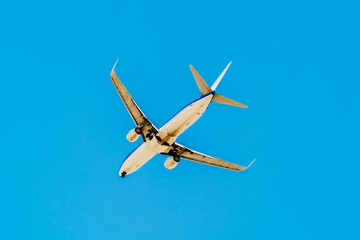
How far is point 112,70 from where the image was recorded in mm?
47156

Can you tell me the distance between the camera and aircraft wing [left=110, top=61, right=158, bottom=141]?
4844 centimetres

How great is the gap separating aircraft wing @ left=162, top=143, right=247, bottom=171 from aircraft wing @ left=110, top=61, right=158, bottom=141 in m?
4.10

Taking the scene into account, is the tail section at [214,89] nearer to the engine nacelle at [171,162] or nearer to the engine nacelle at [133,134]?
the engine nacelle at [133,134]

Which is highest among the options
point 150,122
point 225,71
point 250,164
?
point 150,122

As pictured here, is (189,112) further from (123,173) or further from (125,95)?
(123,173)

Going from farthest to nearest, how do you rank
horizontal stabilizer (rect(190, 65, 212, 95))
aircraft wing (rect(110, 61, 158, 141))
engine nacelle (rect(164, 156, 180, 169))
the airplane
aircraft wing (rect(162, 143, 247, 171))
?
aircraft wing (rect(162, 143, 247, 171)) → engine nacelle (rect(164, 156, 180, 169)) → aircraft wing (rect(110, 61, 158, 141)) → the airplane → horizontal stabilizer (rect(190, 65, 212, 95))

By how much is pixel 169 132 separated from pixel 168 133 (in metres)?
0.21

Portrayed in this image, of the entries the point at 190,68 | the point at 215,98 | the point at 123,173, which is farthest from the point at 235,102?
the point at 123,173

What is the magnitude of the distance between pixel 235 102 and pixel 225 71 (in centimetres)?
305

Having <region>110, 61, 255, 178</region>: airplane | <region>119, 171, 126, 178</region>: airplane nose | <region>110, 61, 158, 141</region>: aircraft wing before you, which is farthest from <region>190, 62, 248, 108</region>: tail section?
<region>119, 171, 126, 178</region>: airplane nose

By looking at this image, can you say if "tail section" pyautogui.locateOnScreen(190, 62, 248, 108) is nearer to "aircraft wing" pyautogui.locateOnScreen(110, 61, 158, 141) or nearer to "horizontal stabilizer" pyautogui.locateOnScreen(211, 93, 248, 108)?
"horizontal stabilizer" pyautogui.locateOnScreen(211, 93, 248, 108)

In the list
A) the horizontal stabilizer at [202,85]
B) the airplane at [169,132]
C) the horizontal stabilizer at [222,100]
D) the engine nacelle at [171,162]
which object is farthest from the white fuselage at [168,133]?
the engine nacelle at [171,162]

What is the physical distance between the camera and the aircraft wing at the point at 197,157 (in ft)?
178

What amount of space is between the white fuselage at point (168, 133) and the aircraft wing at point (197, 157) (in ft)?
6.46
